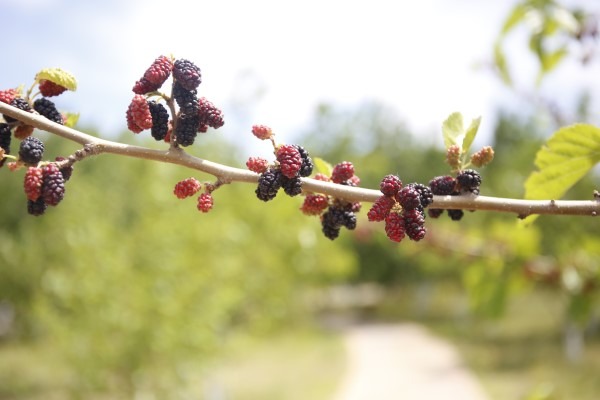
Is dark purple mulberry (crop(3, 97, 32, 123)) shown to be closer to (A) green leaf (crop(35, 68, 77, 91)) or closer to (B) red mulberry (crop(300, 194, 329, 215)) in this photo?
(A) green leaf (crop(35, 68, 77, 91))

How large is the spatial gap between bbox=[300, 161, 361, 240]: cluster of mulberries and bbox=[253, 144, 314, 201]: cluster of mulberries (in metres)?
0.13

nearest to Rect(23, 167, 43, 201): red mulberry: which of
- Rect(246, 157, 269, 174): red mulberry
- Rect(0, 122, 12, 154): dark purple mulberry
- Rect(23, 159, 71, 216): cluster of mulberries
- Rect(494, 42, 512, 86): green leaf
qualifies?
Rect(23, 159, 71, 216): cluster of mulberries

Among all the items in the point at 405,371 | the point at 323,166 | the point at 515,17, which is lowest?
the point at 323,166

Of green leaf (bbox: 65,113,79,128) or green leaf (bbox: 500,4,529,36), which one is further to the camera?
green leaf (bbox: 500,4,529,36)

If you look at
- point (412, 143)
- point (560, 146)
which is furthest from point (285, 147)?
point (412, 143)

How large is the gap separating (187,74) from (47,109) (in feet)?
0.93

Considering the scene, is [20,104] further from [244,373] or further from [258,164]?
[244,373]

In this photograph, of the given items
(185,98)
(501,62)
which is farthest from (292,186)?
(501,62)

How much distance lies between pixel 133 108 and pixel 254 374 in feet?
51.6

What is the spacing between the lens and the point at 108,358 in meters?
9.23

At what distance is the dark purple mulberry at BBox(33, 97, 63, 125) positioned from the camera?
102 cm

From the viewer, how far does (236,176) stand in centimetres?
88

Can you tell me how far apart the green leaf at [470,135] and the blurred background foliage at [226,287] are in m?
0.85

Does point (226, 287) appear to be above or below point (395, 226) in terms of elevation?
above
